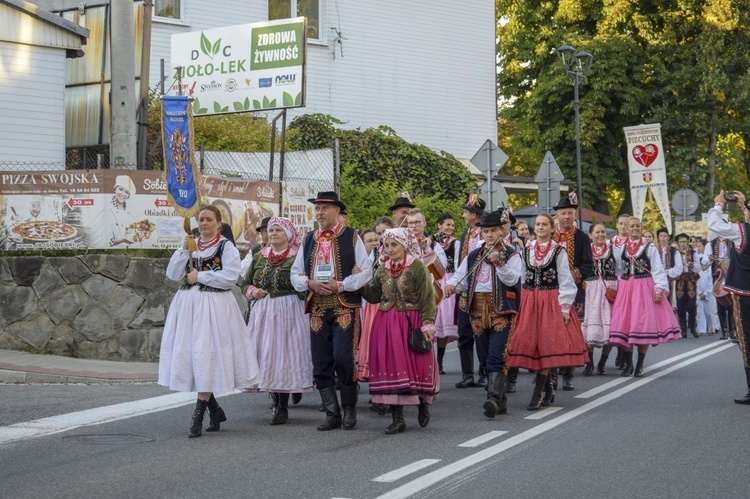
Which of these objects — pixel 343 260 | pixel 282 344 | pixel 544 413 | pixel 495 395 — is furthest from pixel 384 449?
pixel 544 413

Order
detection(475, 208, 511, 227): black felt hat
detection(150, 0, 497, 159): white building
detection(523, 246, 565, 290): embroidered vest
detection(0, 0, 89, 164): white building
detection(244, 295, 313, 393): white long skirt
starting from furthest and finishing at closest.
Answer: detection(150, 0, 497, 159): white building
detection(0, 0, 89, 164): white building
detection(523, 246, 565, 290): embroidered vest
detection(475, 208, 511, 227): black felt hat
detection(244, 295, 313, 393): white long skirt

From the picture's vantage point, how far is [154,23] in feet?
87.9

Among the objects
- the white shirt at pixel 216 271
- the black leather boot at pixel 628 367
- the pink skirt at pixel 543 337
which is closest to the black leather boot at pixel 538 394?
the pink skirt at pixel 543 337

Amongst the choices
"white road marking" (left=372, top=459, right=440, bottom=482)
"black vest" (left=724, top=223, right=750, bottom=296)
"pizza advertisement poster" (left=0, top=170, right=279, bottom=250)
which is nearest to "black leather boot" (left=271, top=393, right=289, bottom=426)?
"white road marking" (left=372, top=459, right=440, bottom=482)

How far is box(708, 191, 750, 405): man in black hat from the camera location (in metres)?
11.5

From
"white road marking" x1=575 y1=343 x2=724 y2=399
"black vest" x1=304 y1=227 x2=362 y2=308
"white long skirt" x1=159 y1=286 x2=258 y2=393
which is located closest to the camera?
"white long skirt" x1=159 y1=286 x2=258 y2=393

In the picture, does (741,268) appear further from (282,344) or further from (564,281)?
(282,344)

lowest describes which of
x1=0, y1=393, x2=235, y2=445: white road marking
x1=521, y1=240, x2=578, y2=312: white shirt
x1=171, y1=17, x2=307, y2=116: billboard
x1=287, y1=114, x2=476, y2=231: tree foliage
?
x1=0, y1=393, x2=235, y2=445: white road marking

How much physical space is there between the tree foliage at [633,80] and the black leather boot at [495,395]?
99.0 ft

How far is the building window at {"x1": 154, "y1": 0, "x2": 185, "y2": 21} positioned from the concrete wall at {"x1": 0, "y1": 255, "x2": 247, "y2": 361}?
1312cm

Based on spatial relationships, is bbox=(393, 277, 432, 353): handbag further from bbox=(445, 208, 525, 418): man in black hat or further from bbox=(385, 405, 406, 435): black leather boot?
bbox=(445, 208, 525, 418): man in black hat

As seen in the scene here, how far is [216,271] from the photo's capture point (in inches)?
372

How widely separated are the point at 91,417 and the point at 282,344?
78.3 inches

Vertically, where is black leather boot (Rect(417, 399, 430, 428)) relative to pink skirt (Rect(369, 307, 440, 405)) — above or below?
below
